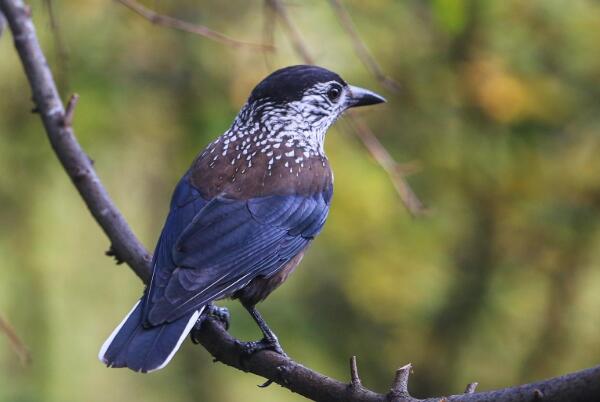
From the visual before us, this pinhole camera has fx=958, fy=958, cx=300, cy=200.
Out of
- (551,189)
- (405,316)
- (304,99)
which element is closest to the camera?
(304,99)

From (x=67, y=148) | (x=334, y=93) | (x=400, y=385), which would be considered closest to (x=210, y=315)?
(x=67, y=148)

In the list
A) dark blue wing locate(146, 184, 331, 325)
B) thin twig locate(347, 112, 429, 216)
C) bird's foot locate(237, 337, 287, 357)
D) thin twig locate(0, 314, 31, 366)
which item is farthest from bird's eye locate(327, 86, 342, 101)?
thin twig locate(0, 314, 31, 366)

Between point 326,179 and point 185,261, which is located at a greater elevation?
point 185,261

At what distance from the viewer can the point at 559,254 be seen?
603cm

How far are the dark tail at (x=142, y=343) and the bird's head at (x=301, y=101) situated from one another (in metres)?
1.54

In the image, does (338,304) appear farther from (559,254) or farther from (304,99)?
(304,99)

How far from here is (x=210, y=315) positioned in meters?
3.96

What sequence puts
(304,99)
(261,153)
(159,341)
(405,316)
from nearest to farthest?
(159,341) → (261,153) → (304,99) → (405,316)

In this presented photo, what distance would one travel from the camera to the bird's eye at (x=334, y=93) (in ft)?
16.2

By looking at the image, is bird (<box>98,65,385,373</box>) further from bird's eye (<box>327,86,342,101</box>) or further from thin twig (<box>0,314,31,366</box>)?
thin twig (<box>0,314,31,366</box>)

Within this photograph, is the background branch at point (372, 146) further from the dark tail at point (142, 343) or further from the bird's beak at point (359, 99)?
the dark tail at point (142, 343)

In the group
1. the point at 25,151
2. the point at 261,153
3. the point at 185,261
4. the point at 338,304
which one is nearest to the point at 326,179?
the point at 261,153

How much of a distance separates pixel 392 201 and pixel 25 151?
7.96ft

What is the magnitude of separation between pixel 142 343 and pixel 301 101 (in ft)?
6.20
